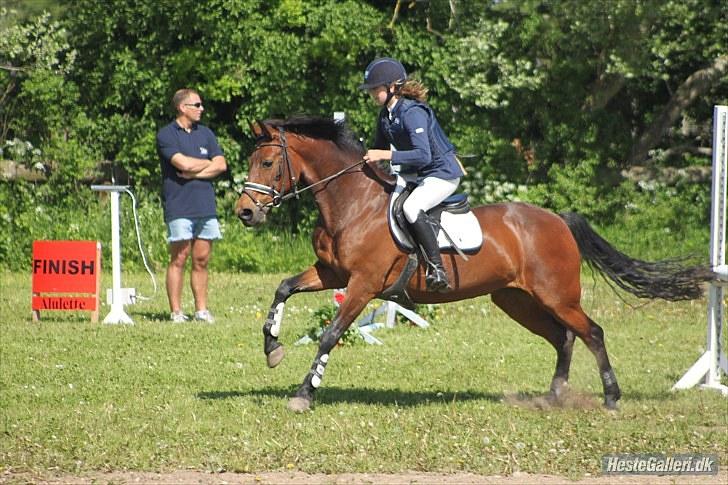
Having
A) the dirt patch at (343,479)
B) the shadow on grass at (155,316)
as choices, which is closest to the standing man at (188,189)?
the shadow on grass at (155,316)

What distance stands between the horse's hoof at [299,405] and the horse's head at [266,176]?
1.35m

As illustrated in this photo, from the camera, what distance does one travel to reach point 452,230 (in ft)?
27.8

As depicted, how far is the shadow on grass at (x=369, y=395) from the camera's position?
8.81 meters

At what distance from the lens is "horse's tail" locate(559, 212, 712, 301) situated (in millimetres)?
9344

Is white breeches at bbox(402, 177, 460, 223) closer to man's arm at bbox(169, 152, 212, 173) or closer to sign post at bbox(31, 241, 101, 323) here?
man's arm at bbox(169, 152, 212, 173)

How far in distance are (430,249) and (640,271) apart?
2.22m

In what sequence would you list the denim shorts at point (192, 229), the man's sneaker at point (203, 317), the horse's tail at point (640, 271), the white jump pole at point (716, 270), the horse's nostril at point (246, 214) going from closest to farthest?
the horse's nostril at point (246, 214) < the horse's tail at point (640, 271) < the white jump pole at point (716, 270) < the denim shorts at point (192, 229) < the man's sneaker at point (203, 317)

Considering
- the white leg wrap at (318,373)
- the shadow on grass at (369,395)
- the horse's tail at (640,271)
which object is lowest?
the shadow on grass at (369,395)

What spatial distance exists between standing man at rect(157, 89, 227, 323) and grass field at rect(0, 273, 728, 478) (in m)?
0.61

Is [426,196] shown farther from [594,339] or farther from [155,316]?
[155,316]

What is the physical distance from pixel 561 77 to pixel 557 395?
47.9ft

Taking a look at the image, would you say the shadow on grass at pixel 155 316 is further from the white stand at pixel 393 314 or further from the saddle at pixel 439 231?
the saddle at pixel 439 231

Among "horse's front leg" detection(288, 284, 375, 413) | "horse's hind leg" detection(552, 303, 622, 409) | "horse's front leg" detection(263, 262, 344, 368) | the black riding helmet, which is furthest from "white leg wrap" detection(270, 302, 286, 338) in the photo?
"horse's hind leg" detection(552, 303, 622, 409)

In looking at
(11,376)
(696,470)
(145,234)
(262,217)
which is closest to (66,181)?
(145,234)
